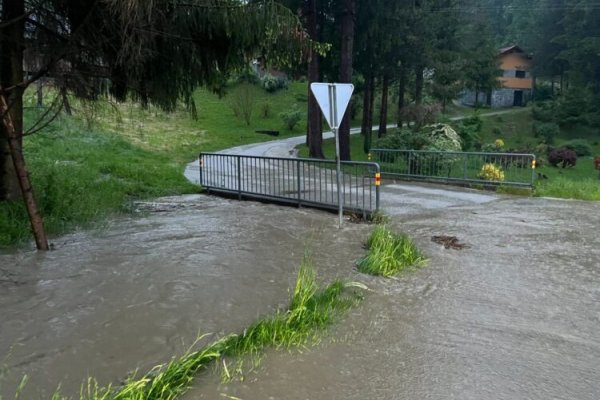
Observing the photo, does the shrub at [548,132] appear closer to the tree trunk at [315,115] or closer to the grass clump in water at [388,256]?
the tree trunk at [315,115]

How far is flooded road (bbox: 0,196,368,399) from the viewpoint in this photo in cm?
432

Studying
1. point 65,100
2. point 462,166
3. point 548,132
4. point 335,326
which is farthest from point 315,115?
point 548,132

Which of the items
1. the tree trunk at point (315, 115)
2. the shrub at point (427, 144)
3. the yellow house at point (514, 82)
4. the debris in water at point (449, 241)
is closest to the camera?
the debris in water at point (449, 241)

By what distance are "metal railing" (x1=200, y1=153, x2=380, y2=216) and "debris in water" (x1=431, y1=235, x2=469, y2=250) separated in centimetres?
177

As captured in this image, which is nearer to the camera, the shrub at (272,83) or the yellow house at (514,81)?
the shrub at (272,83)

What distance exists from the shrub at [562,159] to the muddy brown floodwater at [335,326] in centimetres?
1962

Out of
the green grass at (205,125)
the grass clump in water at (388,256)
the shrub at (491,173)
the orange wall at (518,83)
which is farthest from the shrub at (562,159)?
the orange wall at (518,83)

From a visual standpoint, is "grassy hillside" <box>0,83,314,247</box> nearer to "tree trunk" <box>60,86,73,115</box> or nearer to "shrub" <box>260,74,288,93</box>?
"tree trunk" <box>60,86,73,115</box>

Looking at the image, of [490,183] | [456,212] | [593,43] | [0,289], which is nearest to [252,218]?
[456,212]

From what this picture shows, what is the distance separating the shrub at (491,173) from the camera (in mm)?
15835

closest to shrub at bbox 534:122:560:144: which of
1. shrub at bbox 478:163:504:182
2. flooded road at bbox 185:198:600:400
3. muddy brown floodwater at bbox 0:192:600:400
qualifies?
shrub at bbox 478:163:504:182

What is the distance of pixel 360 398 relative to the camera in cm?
391

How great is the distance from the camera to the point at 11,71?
9.04m

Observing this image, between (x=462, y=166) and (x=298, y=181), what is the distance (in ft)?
23.0
